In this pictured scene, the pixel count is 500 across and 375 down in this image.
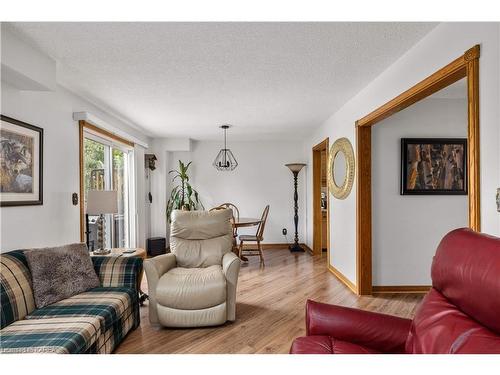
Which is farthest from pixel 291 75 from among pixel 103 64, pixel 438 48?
pixel 103 64

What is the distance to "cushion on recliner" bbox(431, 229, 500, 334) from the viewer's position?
111cm

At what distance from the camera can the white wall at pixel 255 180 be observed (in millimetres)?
6750

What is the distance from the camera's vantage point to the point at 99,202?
3164 mm

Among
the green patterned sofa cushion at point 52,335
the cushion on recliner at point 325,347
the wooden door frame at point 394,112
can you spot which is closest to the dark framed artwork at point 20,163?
the green patterned sofa cushion at point 52,335

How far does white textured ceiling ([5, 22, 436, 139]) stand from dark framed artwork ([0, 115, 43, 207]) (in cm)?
63

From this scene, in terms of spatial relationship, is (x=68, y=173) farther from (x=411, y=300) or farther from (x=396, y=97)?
(x=411, y=300)

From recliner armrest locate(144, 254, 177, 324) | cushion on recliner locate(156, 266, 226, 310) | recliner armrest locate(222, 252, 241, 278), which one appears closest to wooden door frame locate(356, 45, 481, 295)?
recliner armrest locate(222, 252, 241, 278)

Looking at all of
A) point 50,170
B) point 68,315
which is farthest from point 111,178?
point 68,315

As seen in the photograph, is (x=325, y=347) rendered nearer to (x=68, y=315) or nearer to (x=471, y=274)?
(x=471, y=274)

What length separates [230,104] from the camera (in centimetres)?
391

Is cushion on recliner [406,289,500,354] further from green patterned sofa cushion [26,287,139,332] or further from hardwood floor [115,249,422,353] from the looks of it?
green patterned sofa cushion [26,287,139,332]

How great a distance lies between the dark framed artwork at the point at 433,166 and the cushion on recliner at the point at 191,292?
2433mm

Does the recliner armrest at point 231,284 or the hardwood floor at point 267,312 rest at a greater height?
the recliner armrest at point 231,284

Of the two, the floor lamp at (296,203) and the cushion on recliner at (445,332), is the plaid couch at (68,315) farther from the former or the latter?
the floor lamp at (296,203)
